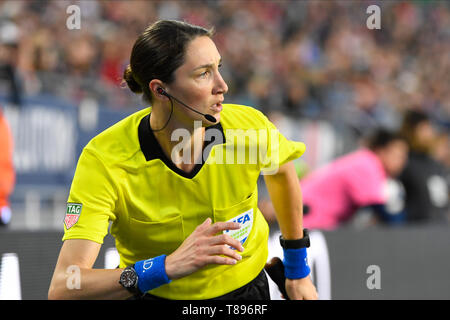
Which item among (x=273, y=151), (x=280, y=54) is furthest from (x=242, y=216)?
(x=280, y=54)

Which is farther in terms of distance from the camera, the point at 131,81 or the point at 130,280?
the point at 131,81

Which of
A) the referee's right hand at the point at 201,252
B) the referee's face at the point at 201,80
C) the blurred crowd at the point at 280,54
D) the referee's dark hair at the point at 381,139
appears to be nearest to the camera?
the referee's right hand at the point at 201,252

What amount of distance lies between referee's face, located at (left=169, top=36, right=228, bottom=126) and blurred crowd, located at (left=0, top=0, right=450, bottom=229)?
7.79 ft

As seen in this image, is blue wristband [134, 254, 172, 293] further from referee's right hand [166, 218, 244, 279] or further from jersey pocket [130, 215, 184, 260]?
jersey pocket [130, 215, 184, 260]

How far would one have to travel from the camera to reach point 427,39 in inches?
783

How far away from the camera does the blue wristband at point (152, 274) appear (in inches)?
110

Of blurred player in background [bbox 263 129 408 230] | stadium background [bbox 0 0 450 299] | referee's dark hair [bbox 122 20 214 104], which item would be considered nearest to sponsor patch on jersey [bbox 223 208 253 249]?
referee's dark hair [bbox 122 20 214 104]

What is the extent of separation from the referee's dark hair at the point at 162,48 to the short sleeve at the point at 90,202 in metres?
0.44

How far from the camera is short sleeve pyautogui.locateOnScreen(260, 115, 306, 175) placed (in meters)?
3.32

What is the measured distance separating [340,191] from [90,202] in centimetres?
439

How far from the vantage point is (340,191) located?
7039 millimetres

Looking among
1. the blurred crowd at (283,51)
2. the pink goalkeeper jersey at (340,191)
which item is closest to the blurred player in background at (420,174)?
the pink goalkeeper jersey at (340,191)

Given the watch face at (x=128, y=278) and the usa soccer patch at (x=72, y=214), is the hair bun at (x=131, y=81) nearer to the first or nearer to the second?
the usa soccer patch at (x=72, y=214)

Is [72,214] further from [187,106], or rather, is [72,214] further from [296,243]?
[296,243]
